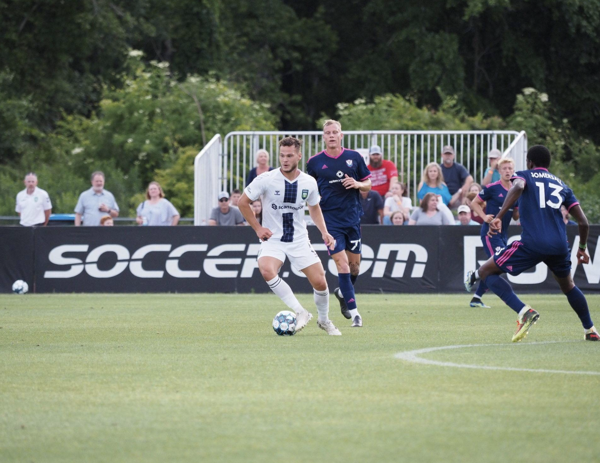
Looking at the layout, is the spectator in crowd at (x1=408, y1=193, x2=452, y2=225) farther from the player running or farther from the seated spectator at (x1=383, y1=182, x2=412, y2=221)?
the player running

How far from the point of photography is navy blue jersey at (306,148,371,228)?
12.1 metres

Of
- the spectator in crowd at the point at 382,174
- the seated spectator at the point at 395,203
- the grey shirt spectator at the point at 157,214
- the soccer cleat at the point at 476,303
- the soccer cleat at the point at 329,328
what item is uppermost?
the spectator in crowd at the point at 382,174

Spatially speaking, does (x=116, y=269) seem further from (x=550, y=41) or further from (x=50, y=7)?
(x=550, y=41)

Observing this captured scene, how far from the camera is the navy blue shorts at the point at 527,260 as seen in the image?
9656 millimetres

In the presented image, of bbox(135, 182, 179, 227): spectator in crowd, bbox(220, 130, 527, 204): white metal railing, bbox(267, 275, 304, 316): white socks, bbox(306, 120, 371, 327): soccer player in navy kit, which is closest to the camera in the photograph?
bbox(267, 275, 304, 316): white socks

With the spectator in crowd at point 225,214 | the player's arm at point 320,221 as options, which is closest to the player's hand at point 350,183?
the player's arm at point 320,221

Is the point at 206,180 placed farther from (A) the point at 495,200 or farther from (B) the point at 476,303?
(A) the point at 495,200

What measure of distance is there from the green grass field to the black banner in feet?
24.2

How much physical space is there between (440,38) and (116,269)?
842 inches

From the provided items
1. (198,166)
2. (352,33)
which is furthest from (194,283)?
(352,33)

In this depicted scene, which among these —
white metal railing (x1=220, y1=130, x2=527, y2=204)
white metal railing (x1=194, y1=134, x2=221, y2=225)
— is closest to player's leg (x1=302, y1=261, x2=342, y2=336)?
white metal railing (x1=220, y1=130, x2=527, y2=204)

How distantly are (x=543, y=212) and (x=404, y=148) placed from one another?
12438 mm

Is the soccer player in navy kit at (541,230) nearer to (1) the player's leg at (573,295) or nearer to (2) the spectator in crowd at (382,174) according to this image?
(1) the player's leg at (573,295)

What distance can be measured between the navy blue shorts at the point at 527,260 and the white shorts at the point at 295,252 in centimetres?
185
